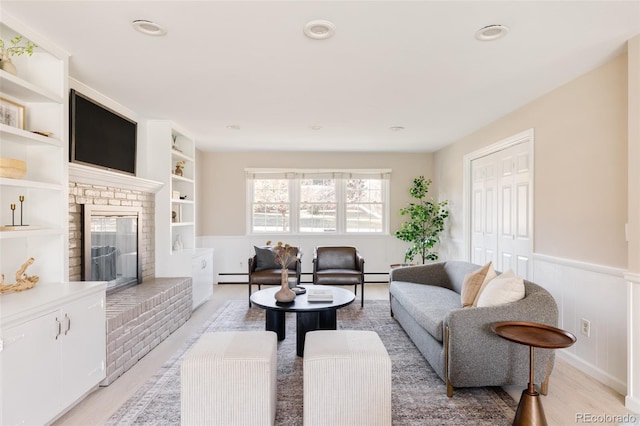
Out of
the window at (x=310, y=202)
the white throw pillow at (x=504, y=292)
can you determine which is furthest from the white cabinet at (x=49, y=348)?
the window at (x=310, y=202)

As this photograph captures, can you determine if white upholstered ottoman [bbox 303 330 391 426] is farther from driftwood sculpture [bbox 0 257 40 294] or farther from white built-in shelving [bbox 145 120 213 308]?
white built-in shelving [bbox 145 120 213 308]

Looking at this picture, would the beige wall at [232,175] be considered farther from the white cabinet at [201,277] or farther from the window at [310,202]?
the white cabinet at [201,277]

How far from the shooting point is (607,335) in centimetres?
272

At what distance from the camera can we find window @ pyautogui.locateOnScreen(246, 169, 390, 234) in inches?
262

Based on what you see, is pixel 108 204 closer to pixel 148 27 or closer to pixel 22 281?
pixel 22 281

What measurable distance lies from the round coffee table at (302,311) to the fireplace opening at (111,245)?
1.45 metres

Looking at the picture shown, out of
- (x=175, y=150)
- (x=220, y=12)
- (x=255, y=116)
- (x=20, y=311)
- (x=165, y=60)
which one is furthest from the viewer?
(x=175, y=150)

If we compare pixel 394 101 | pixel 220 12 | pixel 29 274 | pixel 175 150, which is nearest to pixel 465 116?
pixel 394 101

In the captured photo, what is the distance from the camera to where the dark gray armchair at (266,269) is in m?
4.81

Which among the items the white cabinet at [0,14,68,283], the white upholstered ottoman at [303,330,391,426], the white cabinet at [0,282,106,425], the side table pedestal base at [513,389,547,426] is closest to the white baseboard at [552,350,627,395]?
the side table pedestal base at [513,389,547,426]

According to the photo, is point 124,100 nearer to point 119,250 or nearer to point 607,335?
point 119,250

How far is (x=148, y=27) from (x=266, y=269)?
3.64m

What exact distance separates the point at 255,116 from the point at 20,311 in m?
2.97

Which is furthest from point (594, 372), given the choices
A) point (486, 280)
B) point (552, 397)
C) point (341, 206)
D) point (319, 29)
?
point (341, 206)
